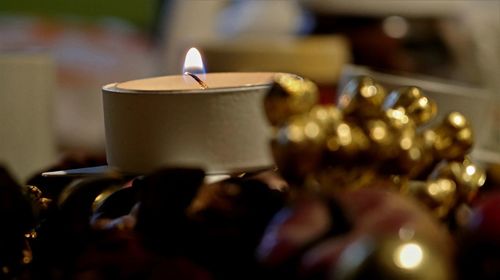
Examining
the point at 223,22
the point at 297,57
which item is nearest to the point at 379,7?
the point at 297,57

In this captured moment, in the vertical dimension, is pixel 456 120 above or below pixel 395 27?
above

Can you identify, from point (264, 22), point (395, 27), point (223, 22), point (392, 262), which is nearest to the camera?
point (392, 262)

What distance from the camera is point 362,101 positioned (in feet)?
1.42

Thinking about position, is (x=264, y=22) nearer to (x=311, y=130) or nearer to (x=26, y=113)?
(x=26, y=113)

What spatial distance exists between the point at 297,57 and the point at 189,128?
1.26 meters

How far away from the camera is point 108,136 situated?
0.54 m

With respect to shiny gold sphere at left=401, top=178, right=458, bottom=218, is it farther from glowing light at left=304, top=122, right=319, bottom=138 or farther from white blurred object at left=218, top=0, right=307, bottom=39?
white blurred object at left=218, top=0, right=307, bottom=39

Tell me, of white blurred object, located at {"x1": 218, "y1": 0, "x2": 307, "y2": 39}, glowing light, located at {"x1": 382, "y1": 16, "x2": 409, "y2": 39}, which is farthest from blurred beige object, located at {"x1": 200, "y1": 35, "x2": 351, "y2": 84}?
white blurred object, located at {"x1": 218, "y1": 0, "x2": 307, "y2": 39}

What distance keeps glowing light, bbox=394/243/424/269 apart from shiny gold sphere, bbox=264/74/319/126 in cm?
10

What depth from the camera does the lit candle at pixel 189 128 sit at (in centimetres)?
51

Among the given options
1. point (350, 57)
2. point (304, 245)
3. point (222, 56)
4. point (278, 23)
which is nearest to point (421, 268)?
point (304, 245)

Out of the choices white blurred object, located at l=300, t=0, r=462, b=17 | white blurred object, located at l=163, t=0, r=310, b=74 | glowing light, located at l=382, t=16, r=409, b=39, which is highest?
white blurred object, located at l=300, t=0, r=462, b=17

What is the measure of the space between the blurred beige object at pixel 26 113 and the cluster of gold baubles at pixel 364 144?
555 mm

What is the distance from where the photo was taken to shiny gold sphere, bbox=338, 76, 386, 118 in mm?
431
